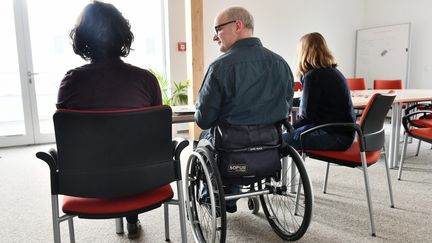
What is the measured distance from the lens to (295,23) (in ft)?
19.7

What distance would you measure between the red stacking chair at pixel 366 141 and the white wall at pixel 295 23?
3.48 metres

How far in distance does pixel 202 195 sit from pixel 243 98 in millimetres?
618

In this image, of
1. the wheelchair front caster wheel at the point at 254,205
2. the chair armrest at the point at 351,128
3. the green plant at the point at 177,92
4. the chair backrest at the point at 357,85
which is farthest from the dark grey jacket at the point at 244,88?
the chair backrest at the point at 357,85

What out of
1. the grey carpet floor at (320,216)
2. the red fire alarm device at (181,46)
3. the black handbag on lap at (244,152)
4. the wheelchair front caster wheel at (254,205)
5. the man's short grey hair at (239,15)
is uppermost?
the red fire alarm device at (181,46)

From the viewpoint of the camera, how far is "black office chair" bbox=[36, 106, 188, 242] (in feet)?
3.78

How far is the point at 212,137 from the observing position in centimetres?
167

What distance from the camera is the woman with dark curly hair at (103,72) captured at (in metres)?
1.30

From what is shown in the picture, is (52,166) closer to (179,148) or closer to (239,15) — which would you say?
(179,148)

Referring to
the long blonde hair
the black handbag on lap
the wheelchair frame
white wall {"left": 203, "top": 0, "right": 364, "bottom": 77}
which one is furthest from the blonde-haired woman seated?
white wall {"left": 203, "top": 0, "right": 364, "bottom": 77}

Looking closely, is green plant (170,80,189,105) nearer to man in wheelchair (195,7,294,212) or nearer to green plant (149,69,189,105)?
green plant (149,69,189,105)

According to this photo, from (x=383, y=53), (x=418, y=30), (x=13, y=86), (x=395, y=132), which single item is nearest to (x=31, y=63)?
(x=13, y=86)

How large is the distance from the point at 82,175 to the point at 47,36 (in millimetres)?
4016

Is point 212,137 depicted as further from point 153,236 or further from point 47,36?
point 47,36

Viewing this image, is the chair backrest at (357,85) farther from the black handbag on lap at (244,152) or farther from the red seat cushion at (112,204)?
the red seat cushion at (112,204)
